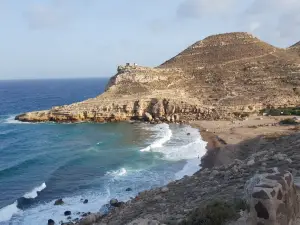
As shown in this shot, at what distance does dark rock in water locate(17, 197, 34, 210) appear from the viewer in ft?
91.3

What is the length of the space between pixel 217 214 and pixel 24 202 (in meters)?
19.7

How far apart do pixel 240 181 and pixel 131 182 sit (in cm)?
1436

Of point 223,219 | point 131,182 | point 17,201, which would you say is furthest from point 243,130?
point 223,219

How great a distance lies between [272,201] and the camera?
31.0ft

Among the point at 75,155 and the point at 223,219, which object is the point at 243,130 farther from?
the point at 223,219

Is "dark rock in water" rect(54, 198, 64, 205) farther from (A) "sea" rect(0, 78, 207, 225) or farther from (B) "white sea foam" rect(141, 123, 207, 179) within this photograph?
(B) "white sea foam" rect(141, 123, 207, 179)

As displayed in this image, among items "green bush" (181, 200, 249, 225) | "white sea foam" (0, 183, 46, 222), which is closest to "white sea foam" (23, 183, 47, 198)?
"white sea foam" (0, 183, 46, 222)

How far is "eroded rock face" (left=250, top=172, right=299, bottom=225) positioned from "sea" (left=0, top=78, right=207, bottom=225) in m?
18.4

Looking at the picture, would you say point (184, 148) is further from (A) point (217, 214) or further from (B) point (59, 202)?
(A) point (217, 214)

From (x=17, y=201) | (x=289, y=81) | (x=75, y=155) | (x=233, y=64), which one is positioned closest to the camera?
(x=17, y=201)

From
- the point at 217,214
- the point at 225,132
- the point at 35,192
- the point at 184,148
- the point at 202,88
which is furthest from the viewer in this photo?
the point at 202,88

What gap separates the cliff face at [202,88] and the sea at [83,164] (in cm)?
554

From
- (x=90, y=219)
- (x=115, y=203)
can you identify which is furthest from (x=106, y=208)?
(x=90, y=219)

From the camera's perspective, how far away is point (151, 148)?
4334 cm
